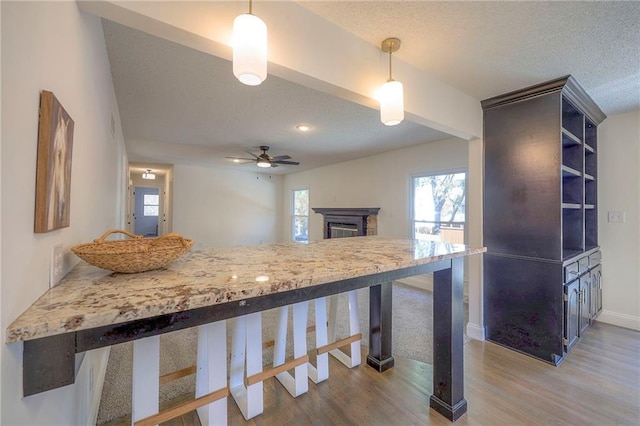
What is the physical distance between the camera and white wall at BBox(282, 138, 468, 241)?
14.0 feet

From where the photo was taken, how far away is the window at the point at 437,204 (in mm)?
4105

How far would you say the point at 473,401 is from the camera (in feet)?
6.27

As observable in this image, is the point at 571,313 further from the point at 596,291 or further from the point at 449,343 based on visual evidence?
the point at 449,343

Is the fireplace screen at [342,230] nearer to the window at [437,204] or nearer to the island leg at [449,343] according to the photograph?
the window at [437,204]

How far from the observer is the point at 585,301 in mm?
2727

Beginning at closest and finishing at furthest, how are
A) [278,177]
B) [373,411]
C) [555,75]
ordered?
1. [373,411]
2. [555,75]
3. [278,177]

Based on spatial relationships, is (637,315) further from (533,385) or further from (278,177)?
(278,177)

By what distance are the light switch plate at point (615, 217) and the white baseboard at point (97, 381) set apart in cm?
503

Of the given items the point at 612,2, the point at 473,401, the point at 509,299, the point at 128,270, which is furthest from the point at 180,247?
the point at 509,299

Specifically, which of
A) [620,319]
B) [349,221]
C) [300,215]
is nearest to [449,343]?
[620,319]

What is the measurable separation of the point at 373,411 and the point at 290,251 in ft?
3.99

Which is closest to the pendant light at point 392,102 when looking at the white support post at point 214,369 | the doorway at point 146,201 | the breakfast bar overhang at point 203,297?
the breakfast bar overhang at point 203,297

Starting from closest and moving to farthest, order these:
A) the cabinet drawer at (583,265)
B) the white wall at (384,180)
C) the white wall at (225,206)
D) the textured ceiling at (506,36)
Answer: the textured ceiling at (506,36) < the cabinet drawer at (583,265) < the white wall at (384,180) < the white wall at (225,206)

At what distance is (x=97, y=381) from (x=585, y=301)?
13.8 ft
